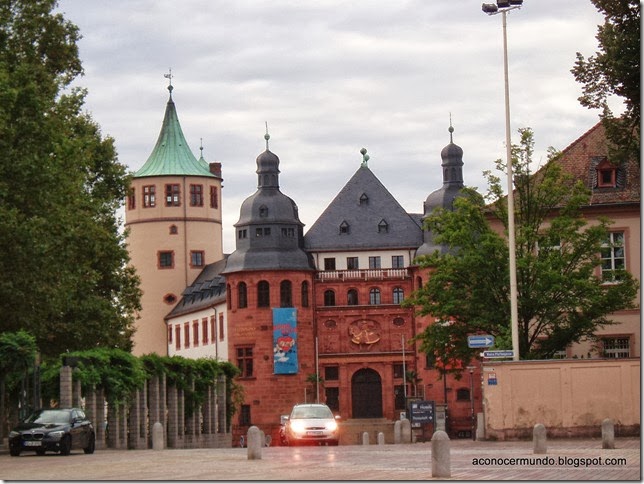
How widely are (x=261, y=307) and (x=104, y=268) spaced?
61219mm

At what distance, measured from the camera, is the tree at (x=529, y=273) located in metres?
60.3

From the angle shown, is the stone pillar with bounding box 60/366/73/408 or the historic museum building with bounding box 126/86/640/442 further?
the historic museum building with bounding box 126/86/640/442

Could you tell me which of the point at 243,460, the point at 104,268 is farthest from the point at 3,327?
the point at 243,460

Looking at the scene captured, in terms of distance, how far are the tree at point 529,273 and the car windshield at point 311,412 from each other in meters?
10.7

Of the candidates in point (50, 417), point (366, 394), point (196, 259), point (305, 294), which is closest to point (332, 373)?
point (366, 394)

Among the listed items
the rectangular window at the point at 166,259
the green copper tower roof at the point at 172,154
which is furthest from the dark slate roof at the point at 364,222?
the green copper tower roof at the point at 172,154

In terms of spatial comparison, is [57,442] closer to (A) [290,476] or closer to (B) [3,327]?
(B) [3,327]

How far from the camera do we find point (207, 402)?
77188 mm

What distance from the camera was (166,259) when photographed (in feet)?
484

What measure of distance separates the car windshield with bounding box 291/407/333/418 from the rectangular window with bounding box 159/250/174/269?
3800 inches

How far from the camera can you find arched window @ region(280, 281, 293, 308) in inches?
4973

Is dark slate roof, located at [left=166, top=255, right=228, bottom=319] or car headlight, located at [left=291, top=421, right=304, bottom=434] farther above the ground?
dark slate roof, located at [left=166, top=255, right=228, bottom=319]

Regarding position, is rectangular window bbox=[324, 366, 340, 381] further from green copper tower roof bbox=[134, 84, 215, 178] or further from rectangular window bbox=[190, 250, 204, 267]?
green copper tower roof bbox=[134, 84, 215, 178]

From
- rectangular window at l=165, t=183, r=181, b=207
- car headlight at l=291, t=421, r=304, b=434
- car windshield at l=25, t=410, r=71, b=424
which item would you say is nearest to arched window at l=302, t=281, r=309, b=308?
rectangular window at l=165, t=183, r=181, b=207
